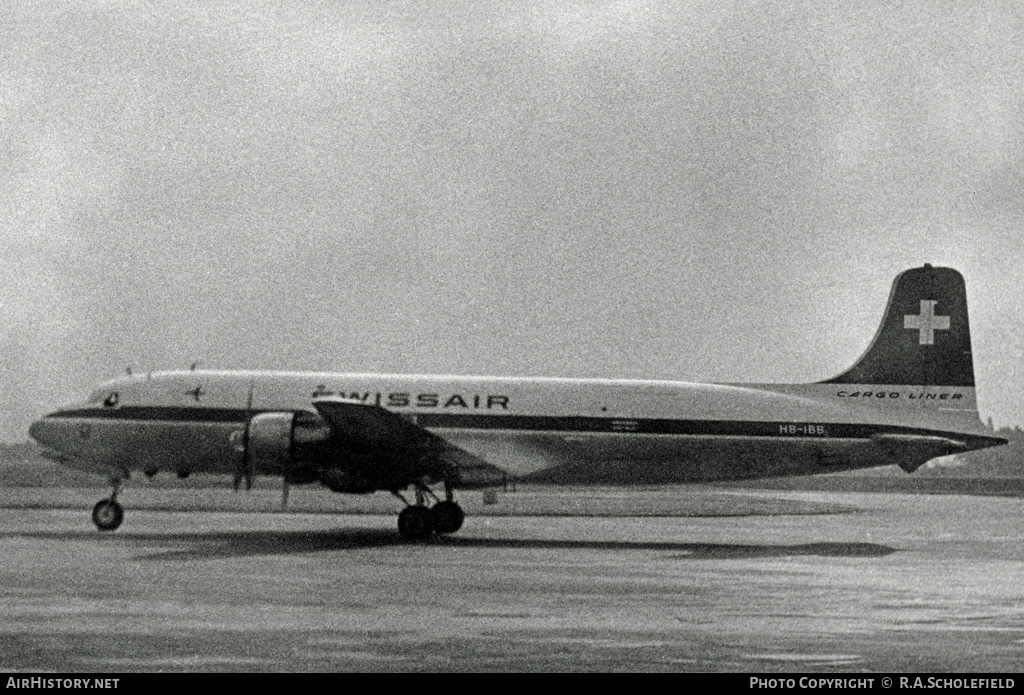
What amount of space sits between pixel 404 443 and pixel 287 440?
8.44 feet

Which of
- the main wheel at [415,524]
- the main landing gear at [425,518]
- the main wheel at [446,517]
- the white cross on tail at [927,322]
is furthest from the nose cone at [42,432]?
the white cross on tail at [927,322]

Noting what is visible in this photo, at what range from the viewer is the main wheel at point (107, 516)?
2948 centimetres

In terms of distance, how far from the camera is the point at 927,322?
3164 centimetres

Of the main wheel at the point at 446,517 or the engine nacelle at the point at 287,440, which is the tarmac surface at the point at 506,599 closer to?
the main wheel at the point at 446,517

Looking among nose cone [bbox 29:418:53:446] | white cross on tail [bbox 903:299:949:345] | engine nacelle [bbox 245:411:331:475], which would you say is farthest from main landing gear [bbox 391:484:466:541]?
white cross on tail [bbox 903:299:949:345]

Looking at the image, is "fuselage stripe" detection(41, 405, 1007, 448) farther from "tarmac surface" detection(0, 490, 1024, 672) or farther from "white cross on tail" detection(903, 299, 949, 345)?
"white cross on tail" detection(903, 299, 949, 345)

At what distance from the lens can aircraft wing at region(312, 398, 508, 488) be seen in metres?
26.9

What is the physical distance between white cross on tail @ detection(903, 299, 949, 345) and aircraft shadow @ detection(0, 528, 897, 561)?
627cm

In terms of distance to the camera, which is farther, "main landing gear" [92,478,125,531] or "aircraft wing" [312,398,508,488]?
"main landing gear" [92,478,125,531]

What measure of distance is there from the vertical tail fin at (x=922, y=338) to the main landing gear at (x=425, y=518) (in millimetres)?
9755

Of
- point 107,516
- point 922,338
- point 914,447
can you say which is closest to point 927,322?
point 922,338
